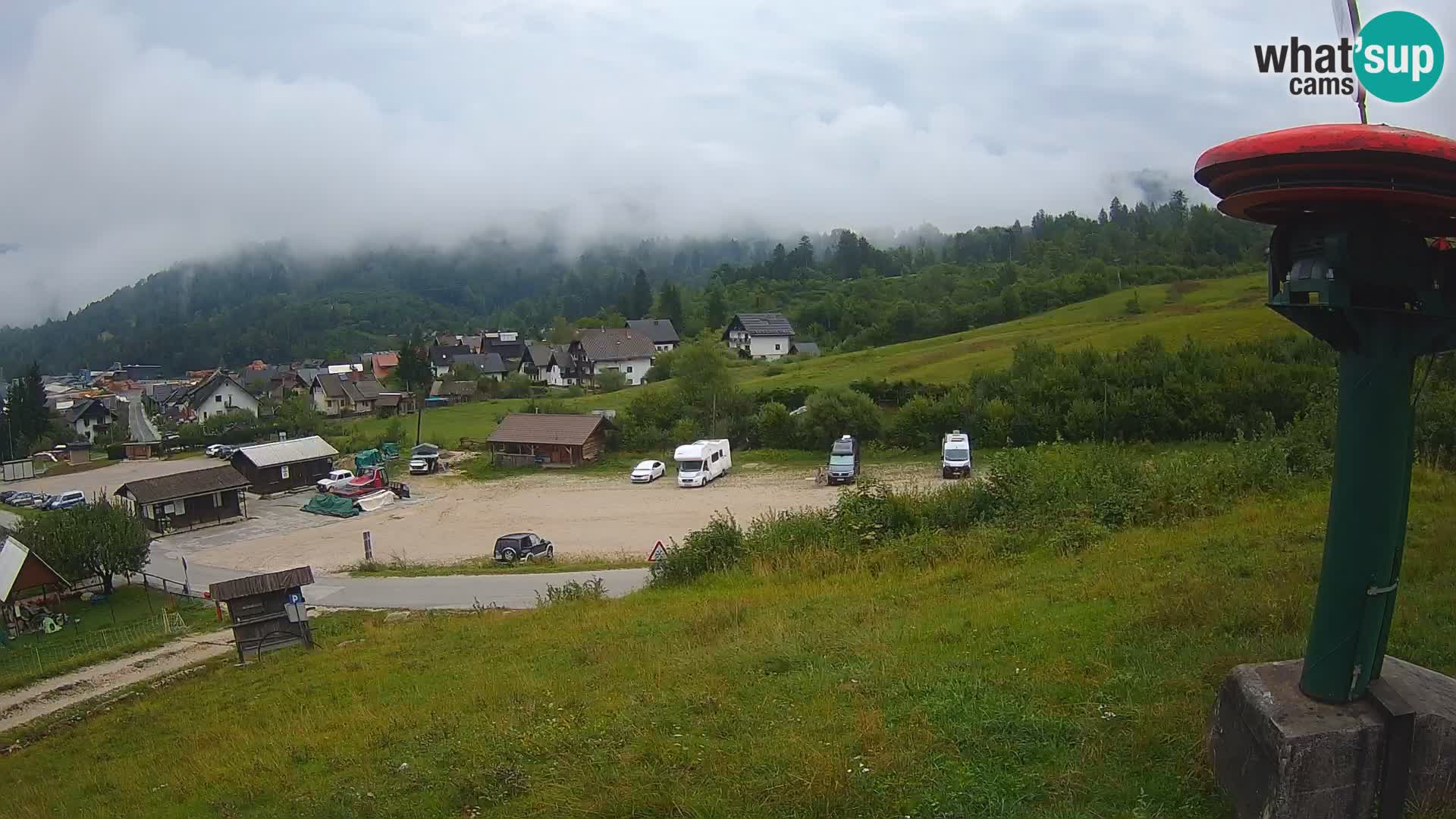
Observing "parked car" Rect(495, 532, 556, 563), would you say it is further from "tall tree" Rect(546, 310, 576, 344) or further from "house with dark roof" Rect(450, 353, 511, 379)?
"tall tree" Rect(546, 310, 576, 344)

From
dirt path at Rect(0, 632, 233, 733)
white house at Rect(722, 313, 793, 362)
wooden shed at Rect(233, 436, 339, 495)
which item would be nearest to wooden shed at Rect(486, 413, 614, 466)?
wooden shed at Rect(233, 436, 339, 495)

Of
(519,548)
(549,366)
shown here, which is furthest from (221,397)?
(519,548)

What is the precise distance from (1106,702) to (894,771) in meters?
1.55

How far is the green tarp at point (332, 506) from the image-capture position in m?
38.1

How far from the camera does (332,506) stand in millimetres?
38688

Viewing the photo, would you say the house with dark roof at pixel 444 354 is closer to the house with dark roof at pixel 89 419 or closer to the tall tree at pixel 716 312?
the tall tree at pixel 716 312

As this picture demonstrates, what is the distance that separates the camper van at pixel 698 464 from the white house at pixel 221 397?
6291 centimetres

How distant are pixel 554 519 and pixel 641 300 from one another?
9740 centimetres

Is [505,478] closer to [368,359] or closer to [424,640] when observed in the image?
[424,640]

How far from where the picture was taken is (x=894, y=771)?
16.3 feet

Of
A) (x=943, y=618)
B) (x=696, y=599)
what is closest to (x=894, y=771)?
(x=943, y=618)

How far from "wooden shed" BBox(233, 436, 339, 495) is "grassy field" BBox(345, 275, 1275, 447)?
919 centimetres

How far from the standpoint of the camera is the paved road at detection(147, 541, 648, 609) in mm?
20312

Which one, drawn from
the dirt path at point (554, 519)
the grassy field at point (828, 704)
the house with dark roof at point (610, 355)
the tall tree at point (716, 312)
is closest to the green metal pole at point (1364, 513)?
the grassy field at point (828, 704)
